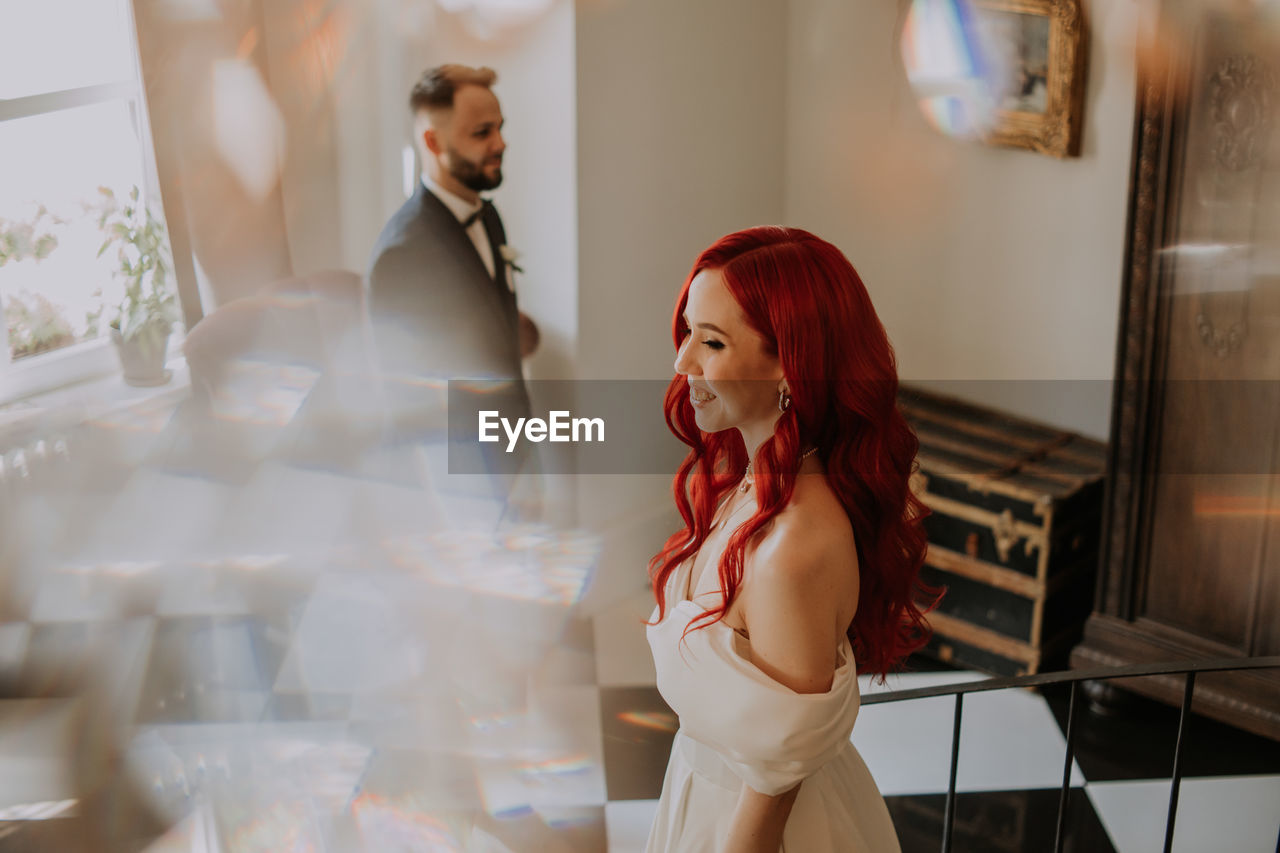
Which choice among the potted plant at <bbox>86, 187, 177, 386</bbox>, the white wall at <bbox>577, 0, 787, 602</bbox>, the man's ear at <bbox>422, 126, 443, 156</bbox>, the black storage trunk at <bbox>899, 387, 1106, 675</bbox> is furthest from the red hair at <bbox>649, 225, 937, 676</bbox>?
the white wall at <bbox>577, 0, 787, 602</bbox>

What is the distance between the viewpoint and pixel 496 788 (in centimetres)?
317

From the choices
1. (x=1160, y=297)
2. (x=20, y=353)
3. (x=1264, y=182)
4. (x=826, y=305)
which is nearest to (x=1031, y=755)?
(x=1160, y=297)

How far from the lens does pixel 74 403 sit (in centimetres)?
288

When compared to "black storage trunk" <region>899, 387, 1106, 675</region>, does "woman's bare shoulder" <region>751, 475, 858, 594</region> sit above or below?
above

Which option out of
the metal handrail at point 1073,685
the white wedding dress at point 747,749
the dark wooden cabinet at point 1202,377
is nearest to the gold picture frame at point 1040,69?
the dark wooden cabinet at point 1202,377

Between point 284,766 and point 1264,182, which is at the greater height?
point 1264,182

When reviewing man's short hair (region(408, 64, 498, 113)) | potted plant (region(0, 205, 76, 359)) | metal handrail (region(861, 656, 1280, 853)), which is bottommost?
metal handrail (region(861, 656, 1280, 853))

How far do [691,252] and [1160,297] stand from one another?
1545mm

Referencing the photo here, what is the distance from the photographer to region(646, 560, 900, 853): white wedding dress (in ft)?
4.71

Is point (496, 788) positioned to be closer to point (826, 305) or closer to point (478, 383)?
point (478, 383)

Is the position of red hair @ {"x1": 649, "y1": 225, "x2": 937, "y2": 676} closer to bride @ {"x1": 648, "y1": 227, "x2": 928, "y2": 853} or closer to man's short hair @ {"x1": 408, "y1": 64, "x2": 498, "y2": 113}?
bride @ {"x1": 648, "y1": 227, "x2": 928, "y2": 853}

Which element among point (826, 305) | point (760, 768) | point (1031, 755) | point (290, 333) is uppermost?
point (826, 305)

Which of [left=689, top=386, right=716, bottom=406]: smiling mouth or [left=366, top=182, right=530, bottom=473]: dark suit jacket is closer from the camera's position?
[left=689, top=386, right=716, bottom=406]: smiling mouth

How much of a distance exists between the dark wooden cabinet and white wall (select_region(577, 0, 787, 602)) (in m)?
1.45
